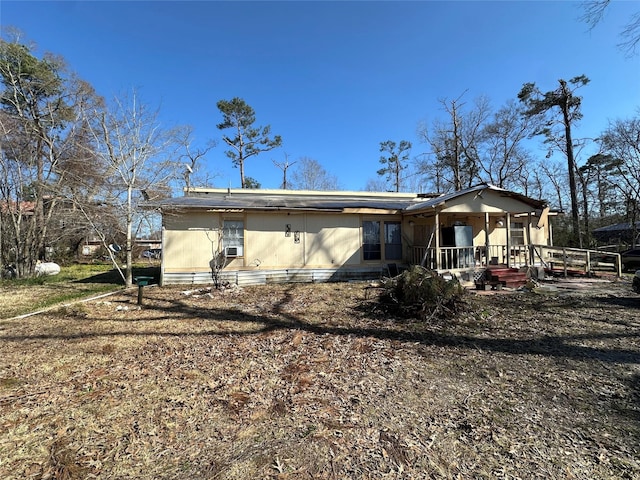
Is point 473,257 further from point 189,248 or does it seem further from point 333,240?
point 189,248

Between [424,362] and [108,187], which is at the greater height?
[108,187]

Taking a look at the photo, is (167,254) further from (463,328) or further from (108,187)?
(463,328)

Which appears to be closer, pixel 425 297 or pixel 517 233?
pixel 425 297

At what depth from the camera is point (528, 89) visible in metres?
21.4

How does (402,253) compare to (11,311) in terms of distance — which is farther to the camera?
(402,253)

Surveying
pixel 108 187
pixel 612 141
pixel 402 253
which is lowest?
pixel 402 253

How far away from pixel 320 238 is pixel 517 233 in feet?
30.8

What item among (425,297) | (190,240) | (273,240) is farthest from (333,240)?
(425,297)

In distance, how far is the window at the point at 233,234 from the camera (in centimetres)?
1064

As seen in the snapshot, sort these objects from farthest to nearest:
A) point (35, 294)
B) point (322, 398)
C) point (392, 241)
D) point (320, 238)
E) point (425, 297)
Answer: point (392, 241)
point (320, 238)
point (35, 294)
point (425, 297)
point (322, 398)

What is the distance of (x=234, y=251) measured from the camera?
1049 cm

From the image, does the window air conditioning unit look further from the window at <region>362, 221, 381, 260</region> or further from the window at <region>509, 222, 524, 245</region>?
the window at <region>509, 222, 524, 245</region>

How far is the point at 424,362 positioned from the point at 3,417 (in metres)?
4.51

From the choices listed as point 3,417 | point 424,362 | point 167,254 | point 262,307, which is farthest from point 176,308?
point 424,362
